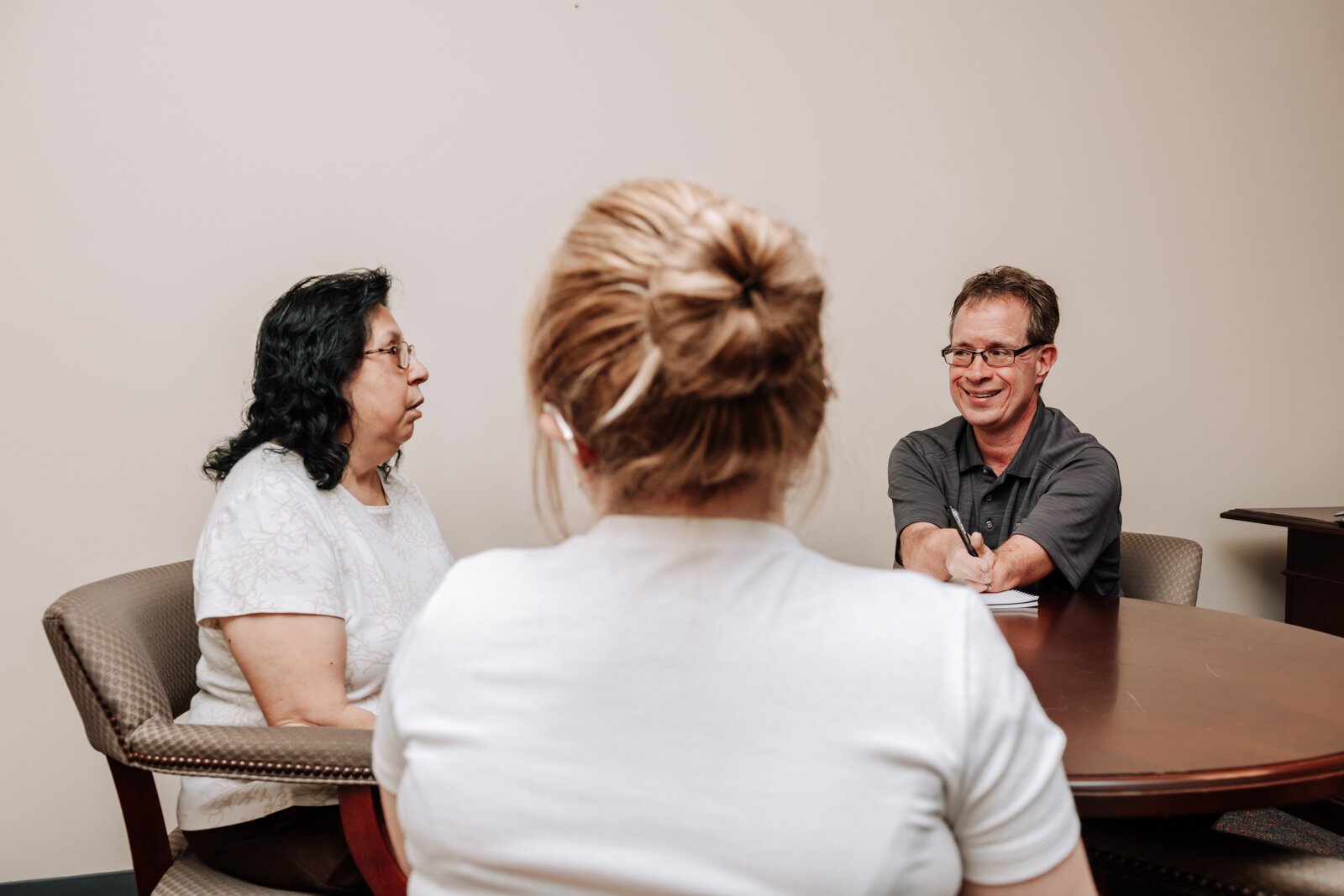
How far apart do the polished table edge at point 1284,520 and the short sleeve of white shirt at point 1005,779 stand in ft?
8.00

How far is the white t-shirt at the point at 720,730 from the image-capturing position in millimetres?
645

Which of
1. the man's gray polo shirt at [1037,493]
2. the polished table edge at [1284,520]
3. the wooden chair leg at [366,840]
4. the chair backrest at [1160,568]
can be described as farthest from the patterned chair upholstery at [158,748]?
the polished table edge at [1284,520]

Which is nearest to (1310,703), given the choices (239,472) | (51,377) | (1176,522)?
(239,472)

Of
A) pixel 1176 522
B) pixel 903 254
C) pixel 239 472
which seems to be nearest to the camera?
pixel 239 472

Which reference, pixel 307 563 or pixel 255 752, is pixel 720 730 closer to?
pixel 255 752

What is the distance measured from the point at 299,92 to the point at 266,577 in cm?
145

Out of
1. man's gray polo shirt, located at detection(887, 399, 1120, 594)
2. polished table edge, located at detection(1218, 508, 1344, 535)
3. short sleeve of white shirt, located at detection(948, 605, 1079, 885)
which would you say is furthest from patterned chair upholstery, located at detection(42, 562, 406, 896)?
polished table edge, located at detection(1218, 508, 1344, 535)

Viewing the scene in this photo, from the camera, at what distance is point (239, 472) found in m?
1.58

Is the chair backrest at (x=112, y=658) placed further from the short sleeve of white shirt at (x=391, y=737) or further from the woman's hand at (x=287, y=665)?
the short sleeve of white shirt at (x=391, y=737)

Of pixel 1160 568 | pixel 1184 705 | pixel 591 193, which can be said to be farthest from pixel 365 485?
pixel 1160 568

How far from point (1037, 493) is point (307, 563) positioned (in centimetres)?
153

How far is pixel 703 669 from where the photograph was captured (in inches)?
26.4

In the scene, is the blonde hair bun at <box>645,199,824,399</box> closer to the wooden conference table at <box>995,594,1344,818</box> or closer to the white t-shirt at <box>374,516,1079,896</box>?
the white t-shirt at <box>374,516,1079,896</box>

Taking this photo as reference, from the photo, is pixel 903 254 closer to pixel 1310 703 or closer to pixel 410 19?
pixel 410 19
